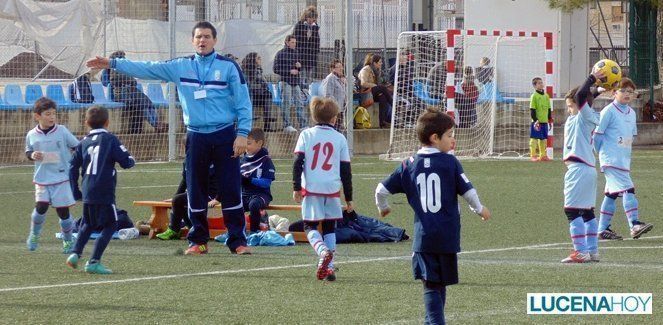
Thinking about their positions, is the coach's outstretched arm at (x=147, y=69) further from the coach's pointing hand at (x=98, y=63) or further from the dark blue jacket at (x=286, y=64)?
the dark blue jacket at (x=286, y=64)

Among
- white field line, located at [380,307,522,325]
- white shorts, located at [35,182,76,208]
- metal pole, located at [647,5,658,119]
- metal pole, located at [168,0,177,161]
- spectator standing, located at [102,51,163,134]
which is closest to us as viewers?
white field line, located at [380,307,522,325]

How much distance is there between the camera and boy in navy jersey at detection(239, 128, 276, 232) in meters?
13.1

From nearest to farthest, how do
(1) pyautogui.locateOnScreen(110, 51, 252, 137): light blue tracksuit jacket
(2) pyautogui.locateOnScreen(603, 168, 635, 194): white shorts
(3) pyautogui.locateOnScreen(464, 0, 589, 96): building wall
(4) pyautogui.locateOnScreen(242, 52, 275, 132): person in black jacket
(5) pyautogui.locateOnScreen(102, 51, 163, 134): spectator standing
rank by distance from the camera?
(1) pyautogui.locateOnScreen(110, 51, 252, 137): light blue tracksuit jacket
(2) pyautogui.locateOnScreen(603, 168, 635, 194): white shorts
(5) pyautogui.locateOnScreen(102, 51, 163, 134): spectator standing
(4) pyautogui.locateOnScreen(242, 52, 275, 132): person in black jacket
(3) pyautogui.locateOnScreen(464, 0, 589, 96): building wall

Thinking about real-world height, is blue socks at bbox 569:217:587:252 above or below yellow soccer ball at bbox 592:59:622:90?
below

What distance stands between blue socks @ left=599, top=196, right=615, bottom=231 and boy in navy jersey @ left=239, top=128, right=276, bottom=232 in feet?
11.2

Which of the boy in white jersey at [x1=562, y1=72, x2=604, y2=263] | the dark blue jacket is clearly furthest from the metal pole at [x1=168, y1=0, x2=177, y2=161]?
the boy in white jersey at [x1=562, y1=72, x2=604, y2=263]

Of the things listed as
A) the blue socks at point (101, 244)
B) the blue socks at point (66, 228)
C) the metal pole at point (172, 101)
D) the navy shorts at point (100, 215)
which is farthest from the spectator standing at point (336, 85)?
the blue socks at point (101, 244)

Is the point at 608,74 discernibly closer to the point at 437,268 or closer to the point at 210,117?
the point at 210,117

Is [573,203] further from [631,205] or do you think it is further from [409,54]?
[409,54]

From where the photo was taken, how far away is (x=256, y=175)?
1319 centimetres

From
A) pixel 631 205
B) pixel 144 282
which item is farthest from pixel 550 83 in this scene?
pixel 144 282

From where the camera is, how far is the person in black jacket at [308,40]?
26.0m

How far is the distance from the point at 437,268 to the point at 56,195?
224 inches

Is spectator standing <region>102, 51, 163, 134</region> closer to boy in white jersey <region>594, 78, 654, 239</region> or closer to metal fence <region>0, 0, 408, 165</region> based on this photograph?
→ metal fence <region>0, 0, 408, 165</region>
